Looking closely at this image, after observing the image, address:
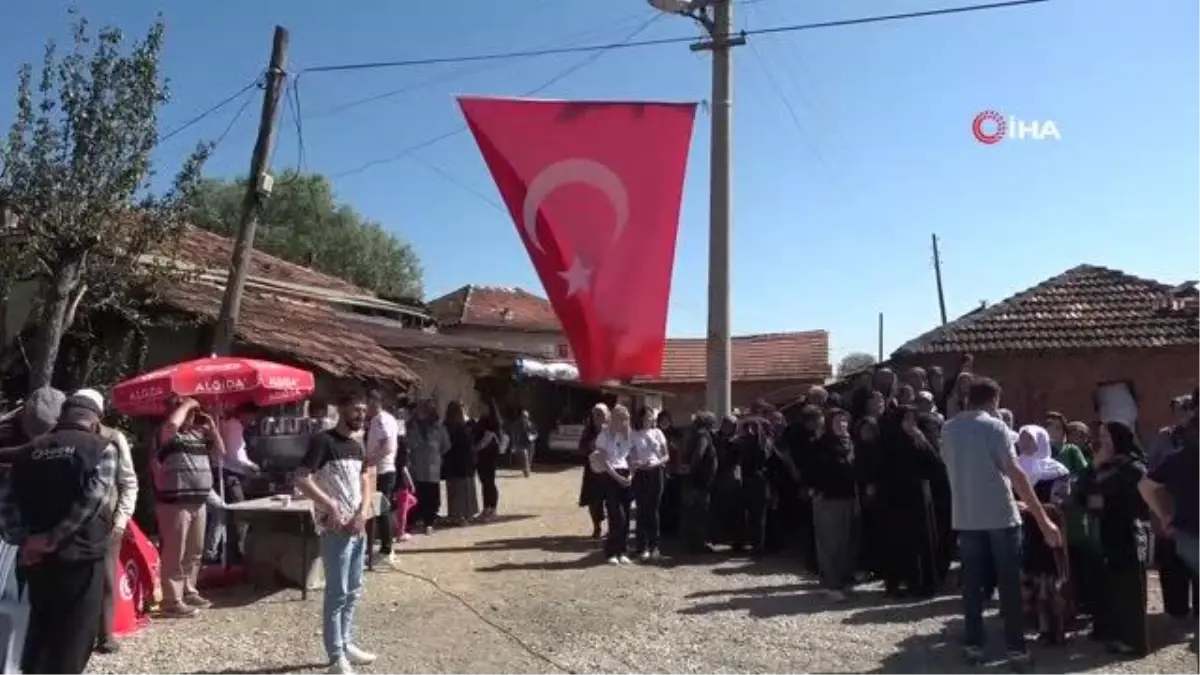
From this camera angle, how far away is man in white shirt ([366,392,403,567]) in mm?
10711

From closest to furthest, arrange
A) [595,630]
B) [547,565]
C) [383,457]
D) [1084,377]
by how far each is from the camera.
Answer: [595,630]
[383,457]
[547,565]
[1084,377]

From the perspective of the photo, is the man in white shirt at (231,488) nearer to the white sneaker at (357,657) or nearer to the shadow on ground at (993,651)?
the white sneaker at (357,657)

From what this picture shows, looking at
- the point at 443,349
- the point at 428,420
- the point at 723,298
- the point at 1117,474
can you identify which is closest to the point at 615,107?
the point at 723,298

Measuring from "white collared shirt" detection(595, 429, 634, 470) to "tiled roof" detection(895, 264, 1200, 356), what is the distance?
24.1 feet

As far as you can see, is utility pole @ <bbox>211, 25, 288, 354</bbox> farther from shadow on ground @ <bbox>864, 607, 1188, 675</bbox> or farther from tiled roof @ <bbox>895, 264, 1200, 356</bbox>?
tiled roof @ <bbox>895, 264, 1200, 356</bbox>

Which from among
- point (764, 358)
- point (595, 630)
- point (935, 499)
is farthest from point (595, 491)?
point (764, 358)

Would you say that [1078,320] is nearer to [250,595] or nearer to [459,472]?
[459,472]

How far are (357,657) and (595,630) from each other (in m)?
1.91

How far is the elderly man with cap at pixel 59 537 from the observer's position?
17.7 feet

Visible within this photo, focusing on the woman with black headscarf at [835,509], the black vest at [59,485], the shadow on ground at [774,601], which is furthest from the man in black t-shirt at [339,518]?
the woman with black headscarf at [835,509]

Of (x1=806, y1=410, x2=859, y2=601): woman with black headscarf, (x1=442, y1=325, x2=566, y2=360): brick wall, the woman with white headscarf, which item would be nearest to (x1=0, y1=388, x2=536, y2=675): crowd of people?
(x1=806, y1=410, x2=859, y2=601): woman with black headscarf

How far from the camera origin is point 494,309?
4575 centimetres

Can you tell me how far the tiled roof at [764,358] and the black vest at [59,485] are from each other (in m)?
32.4

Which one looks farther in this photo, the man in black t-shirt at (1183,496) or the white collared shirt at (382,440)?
the white collared shirt at (382,440)
